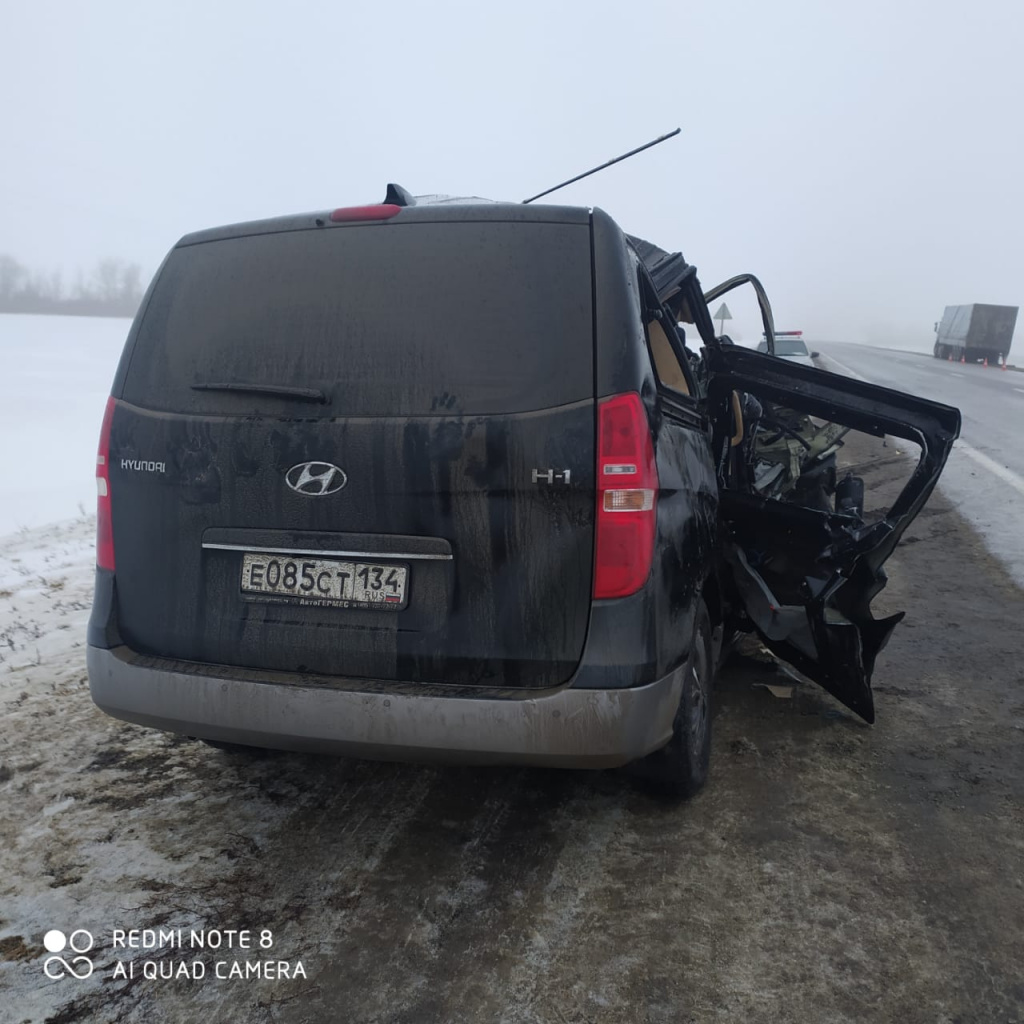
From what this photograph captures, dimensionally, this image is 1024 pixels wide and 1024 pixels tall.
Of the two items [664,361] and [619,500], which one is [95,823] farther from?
[664,361]

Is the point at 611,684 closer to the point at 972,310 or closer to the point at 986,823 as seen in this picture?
the point at 986,823

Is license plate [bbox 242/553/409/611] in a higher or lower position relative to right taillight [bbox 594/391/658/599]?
lower

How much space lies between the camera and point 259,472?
8.84 feet

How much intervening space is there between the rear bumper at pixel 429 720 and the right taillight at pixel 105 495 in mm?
495

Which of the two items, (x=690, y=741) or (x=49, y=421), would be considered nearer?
(x=690, y=741)

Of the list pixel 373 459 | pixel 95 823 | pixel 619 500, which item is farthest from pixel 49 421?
pixel 619 500

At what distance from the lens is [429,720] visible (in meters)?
2.51

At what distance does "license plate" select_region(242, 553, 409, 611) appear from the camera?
2.60 m

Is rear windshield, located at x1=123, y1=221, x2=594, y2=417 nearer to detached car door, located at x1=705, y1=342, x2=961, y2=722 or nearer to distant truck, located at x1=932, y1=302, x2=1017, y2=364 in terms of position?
detached car door, located at x1=705, y1=342, x2=961, y2=722

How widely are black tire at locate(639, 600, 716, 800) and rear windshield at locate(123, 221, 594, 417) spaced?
109 centimetres

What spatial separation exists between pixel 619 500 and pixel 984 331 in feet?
→ 153

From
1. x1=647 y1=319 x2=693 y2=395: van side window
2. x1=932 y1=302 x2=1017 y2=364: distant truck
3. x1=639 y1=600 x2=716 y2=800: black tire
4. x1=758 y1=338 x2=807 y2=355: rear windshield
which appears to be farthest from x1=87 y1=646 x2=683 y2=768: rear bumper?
x1=932 y1=302 x2=1017 y2=364: distant truck

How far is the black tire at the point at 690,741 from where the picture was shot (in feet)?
10.1

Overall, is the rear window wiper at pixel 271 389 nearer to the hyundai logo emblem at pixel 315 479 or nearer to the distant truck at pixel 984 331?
the hyundai logo emblem at pixel 315 479
